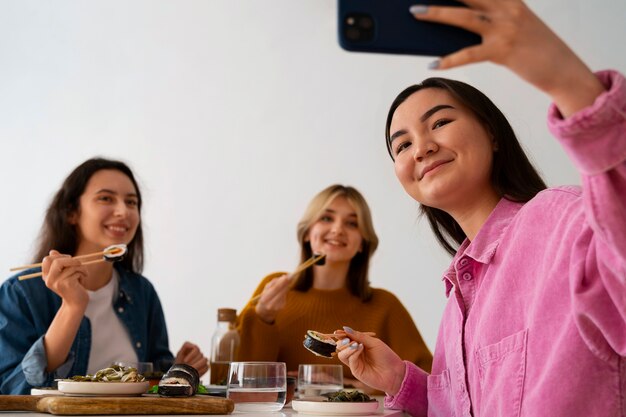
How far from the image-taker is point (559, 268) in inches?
35.7

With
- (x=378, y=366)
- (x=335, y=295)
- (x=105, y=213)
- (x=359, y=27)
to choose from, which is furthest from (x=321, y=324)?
(x=359, y=27)

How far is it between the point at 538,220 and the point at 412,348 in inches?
61.2

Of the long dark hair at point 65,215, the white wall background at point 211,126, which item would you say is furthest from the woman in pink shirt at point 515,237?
the white wall background at point 211,126

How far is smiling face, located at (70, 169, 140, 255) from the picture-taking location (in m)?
2.30

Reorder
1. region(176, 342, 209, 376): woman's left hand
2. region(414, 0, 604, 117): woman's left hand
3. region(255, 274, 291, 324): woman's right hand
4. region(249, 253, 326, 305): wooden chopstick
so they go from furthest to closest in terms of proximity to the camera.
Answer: region(249, 253, 326, 305): wooden chopstick → region(255, 274, 291, 324): woman's right hand → region(176, 342, 209, 376): woman's left hand → region(414, 0, 604, 117): woman's left hand

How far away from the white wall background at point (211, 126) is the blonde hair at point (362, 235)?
794 mm

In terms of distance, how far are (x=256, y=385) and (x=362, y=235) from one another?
1.44m

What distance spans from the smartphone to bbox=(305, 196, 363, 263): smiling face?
1.92 meters

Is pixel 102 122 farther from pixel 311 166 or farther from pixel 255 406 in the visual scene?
pixel 255 406

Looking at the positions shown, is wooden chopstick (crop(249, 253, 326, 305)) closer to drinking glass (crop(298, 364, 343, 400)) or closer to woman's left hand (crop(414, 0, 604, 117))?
drinking glass (crop(298, 364, 343, 400))

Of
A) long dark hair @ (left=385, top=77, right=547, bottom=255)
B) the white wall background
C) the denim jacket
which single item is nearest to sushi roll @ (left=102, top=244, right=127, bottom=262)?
the denim jacket

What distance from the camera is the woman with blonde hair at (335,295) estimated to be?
2.44m

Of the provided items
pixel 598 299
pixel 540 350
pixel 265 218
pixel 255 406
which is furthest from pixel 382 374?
pixel 265 218

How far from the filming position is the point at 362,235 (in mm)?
2643
